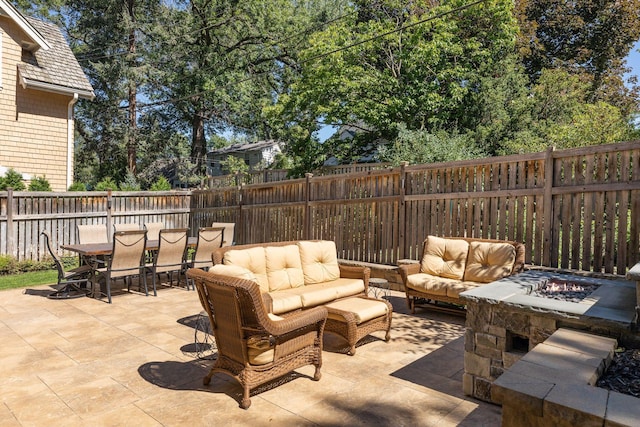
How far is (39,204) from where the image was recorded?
9250 millimetres

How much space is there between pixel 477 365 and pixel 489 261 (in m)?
2.30

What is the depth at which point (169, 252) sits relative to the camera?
269 inches

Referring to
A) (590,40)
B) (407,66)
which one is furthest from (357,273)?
(590,40)

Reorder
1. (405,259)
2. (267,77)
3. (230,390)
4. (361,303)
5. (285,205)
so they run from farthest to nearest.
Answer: (267,77) → (285,205) → (405,259) → (361,303) → (230,390)

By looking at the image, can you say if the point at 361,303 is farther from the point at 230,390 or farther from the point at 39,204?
the point at 39,204

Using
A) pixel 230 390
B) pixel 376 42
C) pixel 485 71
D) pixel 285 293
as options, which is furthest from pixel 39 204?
pixel 485 71

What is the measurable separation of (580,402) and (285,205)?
7.15 metres

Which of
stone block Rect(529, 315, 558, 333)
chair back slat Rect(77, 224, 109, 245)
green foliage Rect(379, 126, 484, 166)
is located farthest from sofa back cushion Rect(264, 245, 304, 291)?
green foliage Rect(379, 126, 484, 166)

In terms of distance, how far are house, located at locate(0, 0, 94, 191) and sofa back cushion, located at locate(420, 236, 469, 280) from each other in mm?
10505

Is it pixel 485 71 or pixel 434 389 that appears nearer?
pixel 434 389

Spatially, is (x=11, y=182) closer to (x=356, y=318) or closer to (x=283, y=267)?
(x=283, y=267)

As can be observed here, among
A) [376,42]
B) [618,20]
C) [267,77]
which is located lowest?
[376,42]

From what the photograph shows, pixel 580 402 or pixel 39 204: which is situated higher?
pixel 39 204

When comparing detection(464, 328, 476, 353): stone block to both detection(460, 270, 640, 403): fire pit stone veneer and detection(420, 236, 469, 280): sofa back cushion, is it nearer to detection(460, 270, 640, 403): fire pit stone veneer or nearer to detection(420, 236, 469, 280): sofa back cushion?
detection(460, 270, 640, 403): fire pit stone veneer
